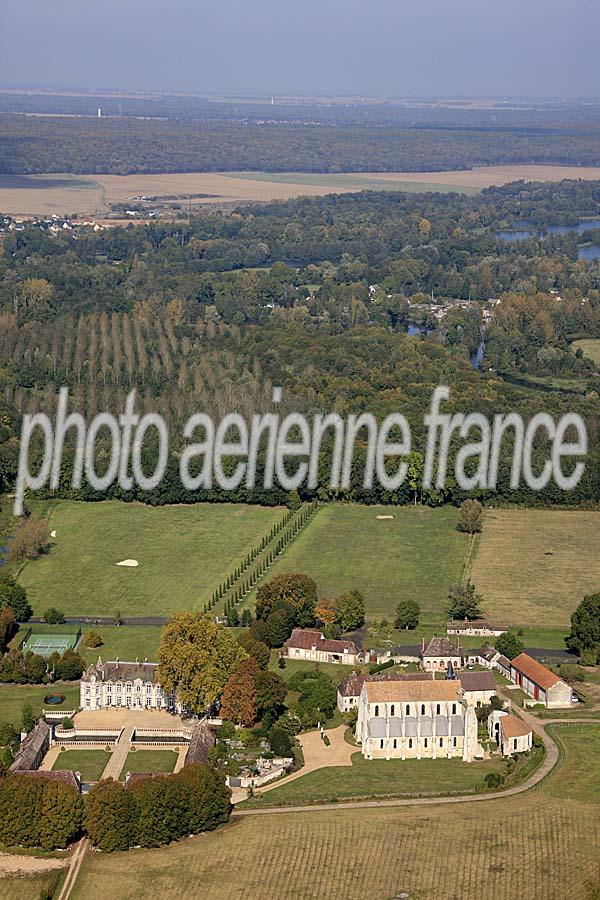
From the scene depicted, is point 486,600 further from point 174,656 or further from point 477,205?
point 477,205

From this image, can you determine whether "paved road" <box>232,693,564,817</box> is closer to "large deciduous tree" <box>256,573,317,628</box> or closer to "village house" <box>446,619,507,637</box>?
"village house" <box>446,619,507,637</box>

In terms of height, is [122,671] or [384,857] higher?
[384,857]

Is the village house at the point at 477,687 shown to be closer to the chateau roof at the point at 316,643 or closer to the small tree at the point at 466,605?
the chateau roof at the point at 316,643

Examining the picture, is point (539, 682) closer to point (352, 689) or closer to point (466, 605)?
point (352, 689)

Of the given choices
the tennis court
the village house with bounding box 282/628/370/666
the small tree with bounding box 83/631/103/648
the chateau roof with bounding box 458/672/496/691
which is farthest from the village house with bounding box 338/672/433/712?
the tennis court

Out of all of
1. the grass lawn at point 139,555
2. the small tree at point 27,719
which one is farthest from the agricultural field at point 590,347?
the small tree at point 27,719

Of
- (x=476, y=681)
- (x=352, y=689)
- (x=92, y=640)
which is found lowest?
(x=92, y=640)

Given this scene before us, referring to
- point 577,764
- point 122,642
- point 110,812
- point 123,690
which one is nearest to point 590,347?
point 122,642

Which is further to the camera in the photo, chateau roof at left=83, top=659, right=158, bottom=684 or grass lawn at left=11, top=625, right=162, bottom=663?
grass lawn at left=11, top=625, right=162, bottom=663
